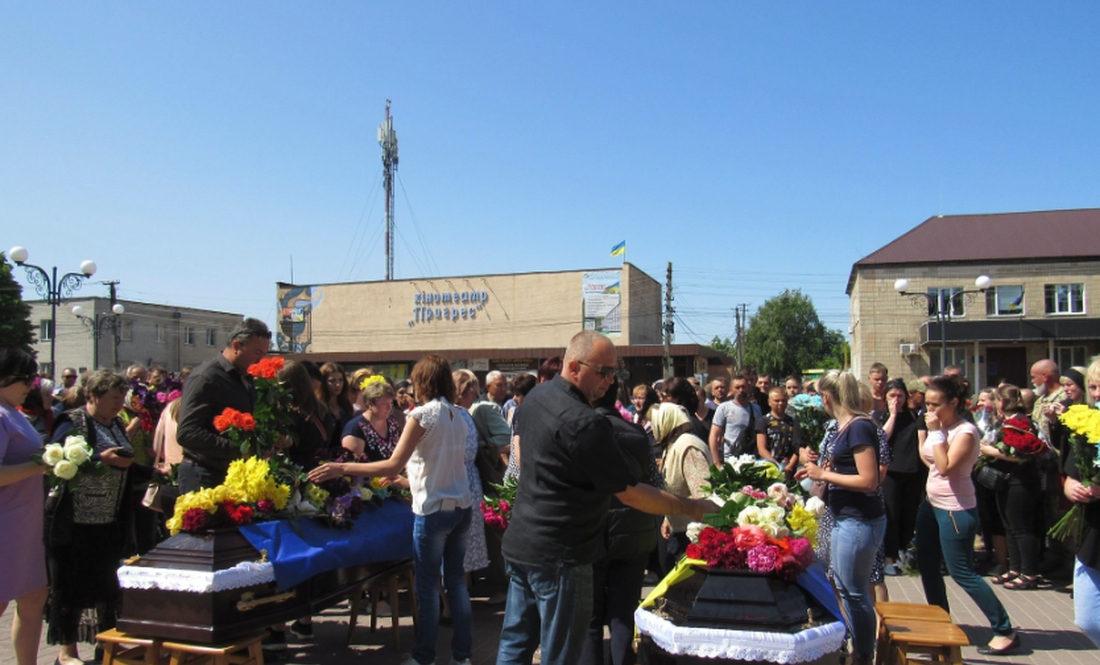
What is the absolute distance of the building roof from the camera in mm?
41656

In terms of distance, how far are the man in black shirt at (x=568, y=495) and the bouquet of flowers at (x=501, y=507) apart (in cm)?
317

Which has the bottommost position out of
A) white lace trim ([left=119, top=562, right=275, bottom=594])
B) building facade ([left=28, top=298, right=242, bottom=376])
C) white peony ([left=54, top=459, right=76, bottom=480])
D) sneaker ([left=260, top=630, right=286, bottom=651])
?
sneaker ([left=260, top=630, right=286, bottom=651])

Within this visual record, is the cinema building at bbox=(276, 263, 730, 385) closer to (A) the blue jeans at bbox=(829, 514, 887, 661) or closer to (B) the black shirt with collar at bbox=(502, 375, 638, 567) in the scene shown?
(A) the blue jeans at bbox=(829, 514, 887, 661)

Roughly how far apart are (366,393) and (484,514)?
5.02 ft

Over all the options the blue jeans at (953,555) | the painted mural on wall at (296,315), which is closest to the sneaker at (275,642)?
the blue jeans at (953,555)

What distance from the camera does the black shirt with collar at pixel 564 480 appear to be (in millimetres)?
3312

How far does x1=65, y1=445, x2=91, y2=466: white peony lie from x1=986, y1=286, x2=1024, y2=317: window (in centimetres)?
4520

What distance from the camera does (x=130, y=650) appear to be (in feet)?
13.7

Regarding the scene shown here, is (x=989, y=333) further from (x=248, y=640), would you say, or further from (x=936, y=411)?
(x=248, y=640)

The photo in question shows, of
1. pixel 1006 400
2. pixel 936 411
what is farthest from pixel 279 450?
pixel 1006 400

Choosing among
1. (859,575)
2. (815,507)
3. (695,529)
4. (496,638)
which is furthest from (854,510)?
(496,638)

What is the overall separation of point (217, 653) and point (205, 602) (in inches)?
10.0

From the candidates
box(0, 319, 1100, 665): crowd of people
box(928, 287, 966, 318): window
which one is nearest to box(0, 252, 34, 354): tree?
box(0, 319, 1100, 665): crowd of people

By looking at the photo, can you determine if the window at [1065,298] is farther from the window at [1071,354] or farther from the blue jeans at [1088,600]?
the blue jeans at [1088,600]
